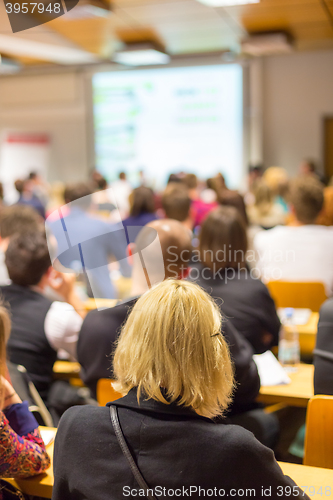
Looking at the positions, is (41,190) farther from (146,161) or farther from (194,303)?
(194,303)

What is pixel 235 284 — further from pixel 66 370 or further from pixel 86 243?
pixel 86 243

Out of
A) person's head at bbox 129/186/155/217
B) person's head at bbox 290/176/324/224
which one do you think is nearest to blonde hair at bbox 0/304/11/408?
person's head at bbox 290/176/324/224

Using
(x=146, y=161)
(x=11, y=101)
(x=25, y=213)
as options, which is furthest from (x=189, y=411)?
(x=11, y=101)

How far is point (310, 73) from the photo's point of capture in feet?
28.1

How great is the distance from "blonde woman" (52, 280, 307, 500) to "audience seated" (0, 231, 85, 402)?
978 mm

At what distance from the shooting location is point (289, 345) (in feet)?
→ 7.25

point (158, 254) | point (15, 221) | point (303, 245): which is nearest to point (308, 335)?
point (303, 245)

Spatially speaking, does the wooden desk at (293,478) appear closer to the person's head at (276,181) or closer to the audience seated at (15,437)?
the audience seated at (15,437)

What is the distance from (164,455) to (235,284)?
3.88 ft

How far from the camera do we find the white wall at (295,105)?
8.52m

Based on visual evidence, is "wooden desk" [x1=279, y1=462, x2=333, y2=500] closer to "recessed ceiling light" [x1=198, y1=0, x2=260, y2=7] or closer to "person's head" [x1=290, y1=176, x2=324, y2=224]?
"person's head" [x1=290, y1=176, x2=324, y2=224]

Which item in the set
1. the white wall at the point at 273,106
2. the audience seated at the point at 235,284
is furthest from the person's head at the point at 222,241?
the white wall at the point at 273,106

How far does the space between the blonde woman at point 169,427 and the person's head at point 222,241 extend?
113cm

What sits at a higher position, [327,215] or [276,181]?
[276,181]
